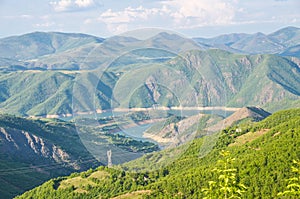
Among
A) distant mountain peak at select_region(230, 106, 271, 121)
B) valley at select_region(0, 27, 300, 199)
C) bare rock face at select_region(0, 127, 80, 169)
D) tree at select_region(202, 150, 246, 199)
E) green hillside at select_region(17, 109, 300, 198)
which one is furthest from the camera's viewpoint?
distant mountain peak at select_region(230, 106, 271, 121)

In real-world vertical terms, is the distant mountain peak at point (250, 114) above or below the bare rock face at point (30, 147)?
above

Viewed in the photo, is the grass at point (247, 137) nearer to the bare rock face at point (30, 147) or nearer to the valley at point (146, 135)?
the valley at point (146, 135)

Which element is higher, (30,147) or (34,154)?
(30,147)

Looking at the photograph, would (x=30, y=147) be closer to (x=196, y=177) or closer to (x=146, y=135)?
(x=196, y=177)

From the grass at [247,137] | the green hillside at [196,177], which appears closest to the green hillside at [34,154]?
the green hillside at [196,177]

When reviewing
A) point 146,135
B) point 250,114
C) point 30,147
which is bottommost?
point 30,147

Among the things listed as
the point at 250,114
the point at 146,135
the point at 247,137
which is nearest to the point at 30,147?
the point at 250,114

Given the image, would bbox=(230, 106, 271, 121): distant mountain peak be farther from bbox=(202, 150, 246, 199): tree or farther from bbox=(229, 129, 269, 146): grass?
bbox=(202, 150, 246, 199): tree

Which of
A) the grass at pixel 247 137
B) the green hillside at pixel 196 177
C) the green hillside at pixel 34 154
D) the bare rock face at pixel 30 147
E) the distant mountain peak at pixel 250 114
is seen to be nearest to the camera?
the green hillside at pixel 196 177

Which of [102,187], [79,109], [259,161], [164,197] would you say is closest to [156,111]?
[79,109]

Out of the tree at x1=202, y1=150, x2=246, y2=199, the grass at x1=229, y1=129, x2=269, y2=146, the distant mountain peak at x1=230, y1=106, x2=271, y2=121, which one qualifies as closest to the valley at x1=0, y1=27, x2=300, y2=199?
the grass at x1=229, y1=129, x2=269, y2=146

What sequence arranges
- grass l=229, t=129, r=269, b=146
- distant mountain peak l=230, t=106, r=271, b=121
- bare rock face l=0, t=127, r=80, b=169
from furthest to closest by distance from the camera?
distant mountain peak l=230, t=106, r=271, b=121 < bare rock face l=0, t=127, r=80, b=169 < grass l=229, t=129, r=269, b=146
